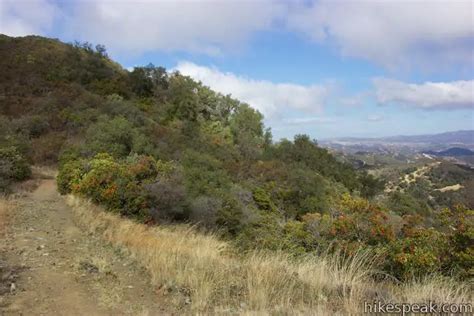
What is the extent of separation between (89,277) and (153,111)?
34.6 metres

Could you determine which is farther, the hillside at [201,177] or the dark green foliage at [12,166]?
the dark green foliage at [12,166]

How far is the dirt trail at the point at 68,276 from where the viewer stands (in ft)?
17.2

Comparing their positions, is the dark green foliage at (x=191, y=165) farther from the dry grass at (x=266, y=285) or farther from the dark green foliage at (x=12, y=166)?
the dry grass at (x=266, y=285)

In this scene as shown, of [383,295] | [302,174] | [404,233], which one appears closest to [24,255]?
[383,295]

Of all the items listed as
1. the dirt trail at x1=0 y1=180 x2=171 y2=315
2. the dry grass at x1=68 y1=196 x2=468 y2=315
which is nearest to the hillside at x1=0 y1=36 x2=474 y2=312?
the dry grass at x1=68 y1=196 x2=468 y2=315

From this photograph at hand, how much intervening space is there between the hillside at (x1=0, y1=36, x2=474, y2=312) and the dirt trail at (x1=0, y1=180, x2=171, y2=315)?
0.47 m

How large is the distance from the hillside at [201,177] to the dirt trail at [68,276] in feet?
1.54

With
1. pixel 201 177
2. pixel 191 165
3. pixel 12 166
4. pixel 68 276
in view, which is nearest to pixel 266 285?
pixel 68 276

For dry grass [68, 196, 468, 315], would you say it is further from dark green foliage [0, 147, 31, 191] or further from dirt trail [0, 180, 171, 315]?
dark green foliage [0, 147, 31, 191]

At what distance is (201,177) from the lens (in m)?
20.3

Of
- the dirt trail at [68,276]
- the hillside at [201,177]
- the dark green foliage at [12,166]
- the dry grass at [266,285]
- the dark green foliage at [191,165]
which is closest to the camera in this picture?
the dry grass at [266,285]

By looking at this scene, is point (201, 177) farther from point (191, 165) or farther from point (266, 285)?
point (266, 285)

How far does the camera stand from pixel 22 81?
1471 inches

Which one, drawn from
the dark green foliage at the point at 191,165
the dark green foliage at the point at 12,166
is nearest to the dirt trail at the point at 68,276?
the dark green foliage at the point at 191,165
